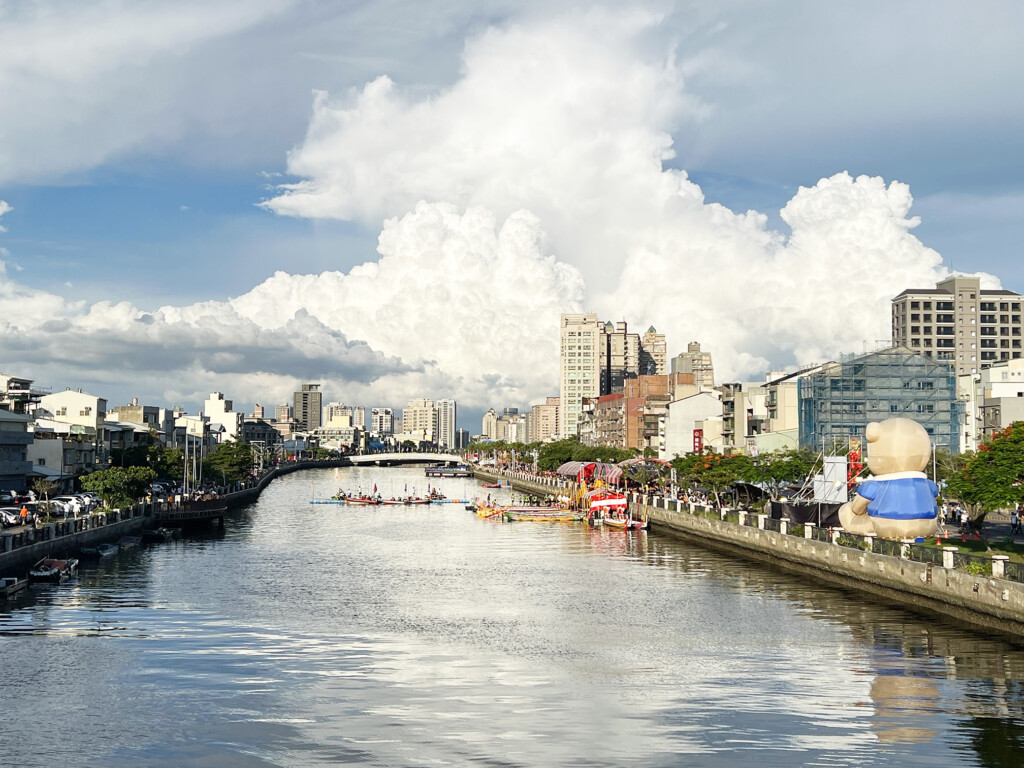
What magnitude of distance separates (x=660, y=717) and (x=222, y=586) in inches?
1645

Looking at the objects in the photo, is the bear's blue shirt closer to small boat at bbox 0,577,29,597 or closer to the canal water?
the canal water

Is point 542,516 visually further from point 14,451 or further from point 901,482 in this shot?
point 901,482

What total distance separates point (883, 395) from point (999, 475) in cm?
7275

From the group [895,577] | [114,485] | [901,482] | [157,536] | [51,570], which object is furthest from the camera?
[114,485]

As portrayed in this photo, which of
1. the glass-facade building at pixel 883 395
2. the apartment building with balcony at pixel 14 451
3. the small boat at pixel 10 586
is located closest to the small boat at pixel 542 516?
the glass-facade building at pixel 883 395

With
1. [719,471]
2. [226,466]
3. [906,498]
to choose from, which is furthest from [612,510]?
[226,466]

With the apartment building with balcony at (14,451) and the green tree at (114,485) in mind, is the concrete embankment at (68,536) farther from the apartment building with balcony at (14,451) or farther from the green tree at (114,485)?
the apartment building with balcony at (14,451)

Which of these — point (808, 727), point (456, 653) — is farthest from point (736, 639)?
point (808, 727)

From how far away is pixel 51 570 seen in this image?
225 ft

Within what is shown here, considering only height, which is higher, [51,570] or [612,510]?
[612,510]

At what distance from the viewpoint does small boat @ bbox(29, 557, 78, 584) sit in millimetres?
67938

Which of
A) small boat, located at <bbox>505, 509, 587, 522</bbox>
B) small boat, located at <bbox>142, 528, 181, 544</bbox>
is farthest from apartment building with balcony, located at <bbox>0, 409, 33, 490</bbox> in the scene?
small boat, located at <bbox>505, 509, 587, 522</bbox>

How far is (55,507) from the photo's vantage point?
97375mm

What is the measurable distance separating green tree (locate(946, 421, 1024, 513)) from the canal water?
8.75 meters
